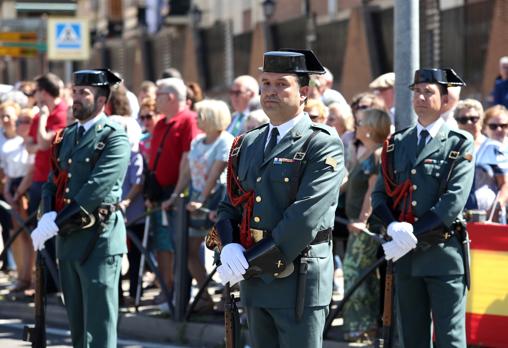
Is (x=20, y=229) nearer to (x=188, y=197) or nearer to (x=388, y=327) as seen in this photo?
(x=188, y=197)

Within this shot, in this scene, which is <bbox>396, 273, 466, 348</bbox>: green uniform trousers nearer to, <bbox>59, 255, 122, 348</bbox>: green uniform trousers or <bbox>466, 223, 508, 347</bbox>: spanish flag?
<bbox>466, 223, 508, 347</bbox>: spanish flag

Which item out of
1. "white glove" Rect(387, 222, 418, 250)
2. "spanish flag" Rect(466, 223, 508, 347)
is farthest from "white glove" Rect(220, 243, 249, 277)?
"spanish flag" Rect(466, 223, 508, 347)

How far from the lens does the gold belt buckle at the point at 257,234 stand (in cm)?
592

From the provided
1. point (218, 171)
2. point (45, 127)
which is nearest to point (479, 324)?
point (218, 171)

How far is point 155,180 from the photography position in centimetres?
1094

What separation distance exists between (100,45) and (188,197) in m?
32.2

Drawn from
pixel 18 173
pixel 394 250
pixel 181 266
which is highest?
pixel 394 250

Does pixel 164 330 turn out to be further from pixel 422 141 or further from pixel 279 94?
pixel 279 94

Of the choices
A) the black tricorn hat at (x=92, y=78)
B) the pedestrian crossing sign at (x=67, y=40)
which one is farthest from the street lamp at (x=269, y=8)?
the black tricorn hat at (x=92, y=78)

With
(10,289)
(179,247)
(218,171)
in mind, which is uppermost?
(218,171)

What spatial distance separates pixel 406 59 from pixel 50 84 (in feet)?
13.4

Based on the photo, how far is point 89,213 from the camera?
26.1 ft

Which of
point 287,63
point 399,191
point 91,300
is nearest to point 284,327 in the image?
point 287,63

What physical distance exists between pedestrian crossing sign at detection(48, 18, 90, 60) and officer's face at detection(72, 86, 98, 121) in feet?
47.5
